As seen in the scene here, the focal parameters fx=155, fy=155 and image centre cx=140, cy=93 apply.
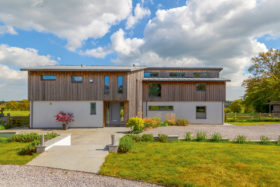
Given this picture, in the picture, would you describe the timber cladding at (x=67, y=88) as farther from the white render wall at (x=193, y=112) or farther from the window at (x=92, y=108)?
the white render wall at (x=193, y=112)

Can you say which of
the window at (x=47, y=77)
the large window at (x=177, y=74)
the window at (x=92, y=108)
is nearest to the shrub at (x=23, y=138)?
the window at (x=92, y=108)

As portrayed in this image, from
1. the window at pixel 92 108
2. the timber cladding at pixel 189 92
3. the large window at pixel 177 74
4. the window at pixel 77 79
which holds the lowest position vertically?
the window at pixel 92 108

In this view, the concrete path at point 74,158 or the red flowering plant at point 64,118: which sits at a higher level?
the red flowering plant at point 64,118

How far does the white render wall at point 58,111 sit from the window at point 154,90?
6.59 meters

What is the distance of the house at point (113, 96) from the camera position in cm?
1559

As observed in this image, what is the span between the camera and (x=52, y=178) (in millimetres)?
4762

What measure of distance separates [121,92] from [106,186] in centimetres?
1212

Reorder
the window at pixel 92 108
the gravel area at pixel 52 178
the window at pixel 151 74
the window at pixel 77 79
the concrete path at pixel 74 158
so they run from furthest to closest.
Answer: the window at pixel 151 74 < the window at pixel 92 108 < the window at pixel 77 79 < the concrete path at pixel 74 158 < the gravel area at pixel 52 178

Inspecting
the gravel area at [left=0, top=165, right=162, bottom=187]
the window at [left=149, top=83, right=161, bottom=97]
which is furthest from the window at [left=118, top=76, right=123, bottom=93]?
the gravel area at [left=0, top=165, right=162, bottom=187]

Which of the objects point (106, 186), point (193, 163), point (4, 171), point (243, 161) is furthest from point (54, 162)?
point (243, 161)

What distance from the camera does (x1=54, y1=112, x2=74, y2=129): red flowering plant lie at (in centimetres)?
1453

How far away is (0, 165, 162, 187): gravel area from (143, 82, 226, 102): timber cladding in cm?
1397

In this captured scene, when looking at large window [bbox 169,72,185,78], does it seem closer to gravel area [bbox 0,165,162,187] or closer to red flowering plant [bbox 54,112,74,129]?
red flowering plant [bbox 54,112,74,129]

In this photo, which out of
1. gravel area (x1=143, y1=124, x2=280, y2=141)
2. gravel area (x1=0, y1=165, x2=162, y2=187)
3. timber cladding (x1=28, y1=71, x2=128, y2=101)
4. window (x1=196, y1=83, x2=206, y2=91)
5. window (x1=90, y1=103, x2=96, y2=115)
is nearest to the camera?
gravel area (x1=0, y1=165, x2=162, y2=187)
